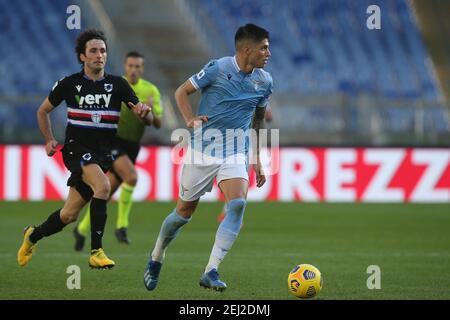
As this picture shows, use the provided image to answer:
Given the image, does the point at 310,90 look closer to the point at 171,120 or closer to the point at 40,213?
the point at 171,120

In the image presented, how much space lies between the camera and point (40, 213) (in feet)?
54.3

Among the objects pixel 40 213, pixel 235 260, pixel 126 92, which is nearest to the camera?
pixel 126 92

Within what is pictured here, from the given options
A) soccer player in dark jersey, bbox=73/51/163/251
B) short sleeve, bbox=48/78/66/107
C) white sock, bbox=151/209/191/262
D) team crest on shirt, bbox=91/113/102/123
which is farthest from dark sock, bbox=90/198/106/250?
soccer player in dark jersey, bbox=73/51/163/251

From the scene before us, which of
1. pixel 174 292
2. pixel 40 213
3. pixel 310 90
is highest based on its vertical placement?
pixel 310 90

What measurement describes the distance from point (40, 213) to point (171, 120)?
510 cm

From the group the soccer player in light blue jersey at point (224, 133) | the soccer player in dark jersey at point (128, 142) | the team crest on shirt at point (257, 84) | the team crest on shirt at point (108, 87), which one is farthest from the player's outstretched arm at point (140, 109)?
the soccer player in dark jersey at point (128, 142)

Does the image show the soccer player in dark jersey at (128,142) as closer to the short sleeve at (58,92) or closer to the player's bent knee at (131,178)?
the player's bent knee at (131,178)

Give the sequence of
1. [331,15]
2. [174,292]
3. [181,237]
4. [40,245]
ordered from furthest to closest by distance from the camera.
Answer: [331,15] → [181,237] → [40,245] → [174,292]

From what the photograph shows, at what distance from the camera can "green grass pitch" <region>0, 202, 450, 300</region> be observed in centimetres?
805

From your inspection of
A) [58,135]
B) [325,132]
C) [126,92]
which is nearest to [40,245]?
[126,92]

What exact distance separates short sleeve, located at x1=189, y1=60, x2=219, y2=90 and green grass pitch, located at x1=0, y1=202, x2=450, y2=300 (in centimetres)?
164

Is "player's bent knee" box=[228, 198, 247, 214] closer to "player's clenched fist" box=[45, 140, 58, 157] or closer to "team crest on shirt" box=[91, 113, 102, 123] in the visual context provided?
"team crest on shirt" box=[91, 113, 102, 123]

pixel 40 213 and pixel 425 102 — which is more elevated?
pixel 425 102

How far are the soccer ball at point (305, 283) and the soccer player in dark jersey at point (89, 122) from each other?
1938 mm
